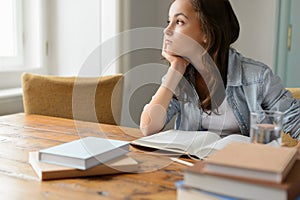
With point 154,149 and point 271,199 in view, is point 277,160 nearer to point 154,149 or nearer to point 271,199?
point 271,199

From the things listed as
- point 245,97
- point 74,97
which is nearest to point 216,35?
point 245,97

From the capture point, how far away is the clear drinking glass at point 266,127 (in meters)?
0.90

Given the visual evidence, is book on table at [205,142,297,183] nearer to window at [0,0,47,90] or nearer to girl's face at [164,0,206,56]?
girl's face at [164,0,206,56]

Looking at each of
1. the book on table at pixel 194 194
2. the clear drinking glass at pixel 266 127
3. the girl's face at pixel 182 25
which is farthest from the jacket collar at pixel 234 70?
the book on table at pixel 194 194

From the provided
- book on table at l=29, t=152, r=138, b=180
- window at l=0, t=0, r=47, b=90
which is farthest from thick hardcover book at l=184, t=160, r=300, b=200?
window at l=0, t=0, r=47, b=90

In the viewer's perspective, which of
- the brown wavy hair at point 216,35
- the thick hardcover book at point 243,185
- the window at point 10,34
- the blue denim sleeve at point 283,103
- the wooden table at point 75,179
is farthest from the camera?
the window at point 10,34

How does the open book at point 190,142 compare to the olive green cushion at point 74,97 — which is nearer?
the open book at point 190,142

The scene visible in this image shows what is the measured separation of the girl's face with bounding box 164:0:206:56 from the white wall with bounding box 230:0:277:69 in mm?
1289

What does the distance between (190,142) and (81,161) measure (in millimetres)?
361

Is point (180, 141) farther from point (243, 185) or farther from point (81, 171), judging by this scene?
point (243, 185)

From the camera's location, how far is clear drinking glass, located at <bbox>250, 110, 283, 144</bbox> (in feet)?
2.96

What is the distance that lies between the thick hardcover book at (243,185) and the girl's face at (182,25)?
0.82 metres

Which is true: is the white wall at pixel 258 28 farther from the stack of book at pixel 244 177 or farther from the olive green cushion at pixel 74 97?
the stack of book at pixel 244 177

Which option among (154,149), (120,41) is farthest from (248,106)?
(120,41)
